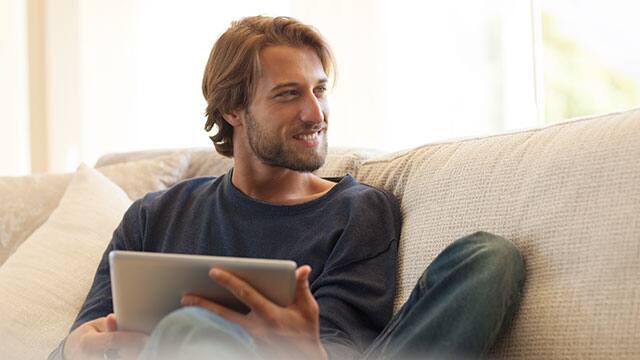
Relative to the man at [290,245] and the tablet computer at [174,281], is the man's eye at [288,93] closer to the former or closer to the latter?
the man at [290,245]

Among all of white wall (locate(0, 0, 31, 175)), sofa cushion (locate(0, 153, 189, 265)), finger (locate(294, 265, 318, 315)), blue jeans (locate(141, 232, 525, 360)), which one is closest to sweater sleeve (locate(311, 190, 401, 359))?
blue jeans (locate(141, 232, 525, 360))

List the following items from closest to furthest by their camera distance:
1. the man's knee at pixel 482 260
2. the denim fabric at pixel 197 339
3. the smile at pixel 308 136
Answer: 1. the denim fabric at pixel 197 339
2. the man's knee at pixel 482 260
3. the smile at pixel 308 136

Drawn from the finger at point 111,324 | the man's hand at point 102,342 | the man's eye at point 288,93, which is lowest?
the man's hand at point 102,342

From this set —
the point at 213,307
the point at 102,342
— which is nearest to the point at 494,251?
the point at 213,307

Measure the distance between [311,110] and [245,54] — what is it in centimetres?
20

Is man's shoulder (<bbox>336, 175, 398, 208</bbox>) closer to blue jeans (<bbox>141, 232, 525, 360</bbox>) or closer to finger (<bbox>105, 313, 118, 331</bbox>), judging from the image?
blue jeans (<bbox>141, 232, 525, 360</bbox>)

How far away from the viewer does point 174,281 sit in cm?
137

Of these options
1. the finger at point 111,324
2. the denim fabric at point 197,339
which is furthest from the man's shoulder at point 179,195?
the denim fabric at point 197,339

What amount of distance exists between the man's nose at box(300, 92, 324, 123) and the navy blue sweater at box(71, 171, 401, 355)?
132 millimetres

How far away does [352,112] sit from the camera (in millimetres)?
3709

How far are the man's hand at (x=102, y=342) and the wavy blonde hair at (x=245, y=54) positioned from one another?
1.82ft

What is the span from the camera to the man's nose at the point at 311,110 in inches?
75.6

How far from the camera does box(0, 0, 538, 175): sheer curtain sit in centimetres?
356

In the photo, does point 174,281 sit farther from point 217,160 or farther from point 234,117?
point 217,160
